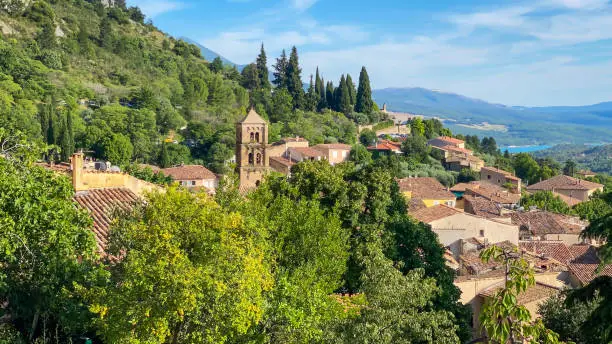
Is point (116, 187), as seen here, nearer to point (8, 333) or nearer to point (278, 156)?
point (8, 333)

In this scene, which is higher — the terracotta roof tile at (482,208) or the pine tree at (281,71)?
the pine tree at (281,71)

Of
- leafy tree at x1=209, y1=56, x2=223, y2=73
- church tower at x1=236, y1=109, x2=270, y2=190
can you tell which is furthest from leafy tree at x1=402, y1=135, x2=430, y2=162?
church tower at x1=236, y1=109, x2=270, y2=190

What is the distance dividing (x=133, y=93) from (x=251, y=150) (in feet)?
136

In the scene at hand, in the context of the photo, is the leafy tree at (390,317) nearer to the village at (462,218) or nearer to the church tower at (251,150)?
the village at (462,218)

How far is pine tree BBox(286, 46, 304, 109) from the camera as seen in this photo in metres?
90.8

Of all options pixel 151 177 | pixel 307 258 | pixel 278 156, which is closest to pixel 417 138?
pixel 278 156

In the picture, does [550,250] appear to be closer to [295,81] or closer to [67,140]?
[67,140]

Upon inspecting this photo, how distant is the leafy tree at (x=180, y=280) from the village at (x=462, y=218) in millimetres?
1496

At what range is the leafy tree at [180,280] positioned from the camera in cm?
845

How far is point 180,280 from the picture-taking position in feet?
27.1

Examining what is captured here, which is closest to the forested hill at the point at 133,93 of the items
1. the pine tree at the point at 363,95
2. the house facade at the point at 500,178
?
the pine tree at the point at 363,95

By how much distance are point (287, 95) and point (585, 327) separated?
79.1 metres

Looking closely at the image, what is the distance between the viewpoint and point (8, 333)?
31.9 feet

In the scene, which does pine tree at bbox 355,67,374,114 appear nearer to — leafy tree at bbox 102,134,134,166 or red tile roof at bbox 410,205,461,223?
leafy tree at bbox 102,134,134,166
